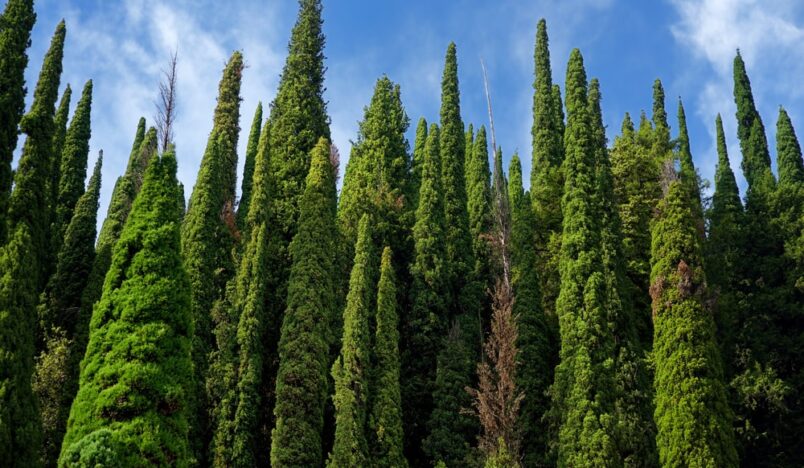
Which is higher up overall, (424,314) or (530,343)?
(424,314)

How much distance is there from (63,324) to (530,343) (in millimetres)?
16870

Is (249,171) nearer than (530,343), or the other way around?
(530,343)

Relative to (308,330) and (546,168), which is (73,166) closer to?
(308,330)

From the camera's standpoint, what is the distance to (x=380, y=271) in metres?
25.0

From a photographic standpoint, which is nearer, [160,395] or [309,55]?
[160,395]

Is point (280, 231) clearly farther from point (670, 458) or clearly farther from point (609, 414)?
point (670, 458)

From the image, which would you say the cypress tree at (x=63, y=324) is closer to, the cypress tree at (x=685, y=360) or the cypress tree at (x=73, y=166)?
the cypress tree at (x=73, y=166)

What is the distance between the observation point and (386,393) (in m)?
22.0

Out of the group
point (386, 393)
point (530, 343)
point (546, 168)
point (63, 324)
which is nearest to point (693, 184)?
point (546, 168)

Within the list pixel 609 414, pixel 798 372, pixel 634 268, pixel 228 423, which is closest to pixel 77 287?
pixel 228 423

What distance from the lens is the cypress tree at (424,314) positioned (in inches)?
963

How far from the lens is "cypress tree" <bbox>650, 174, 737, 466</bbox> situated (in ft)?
66.5

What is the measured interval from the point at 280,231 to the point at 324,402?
6.79m

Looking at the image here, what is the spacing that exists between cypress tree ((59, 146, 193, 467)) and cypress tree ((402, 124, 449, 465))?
36.0 feet
